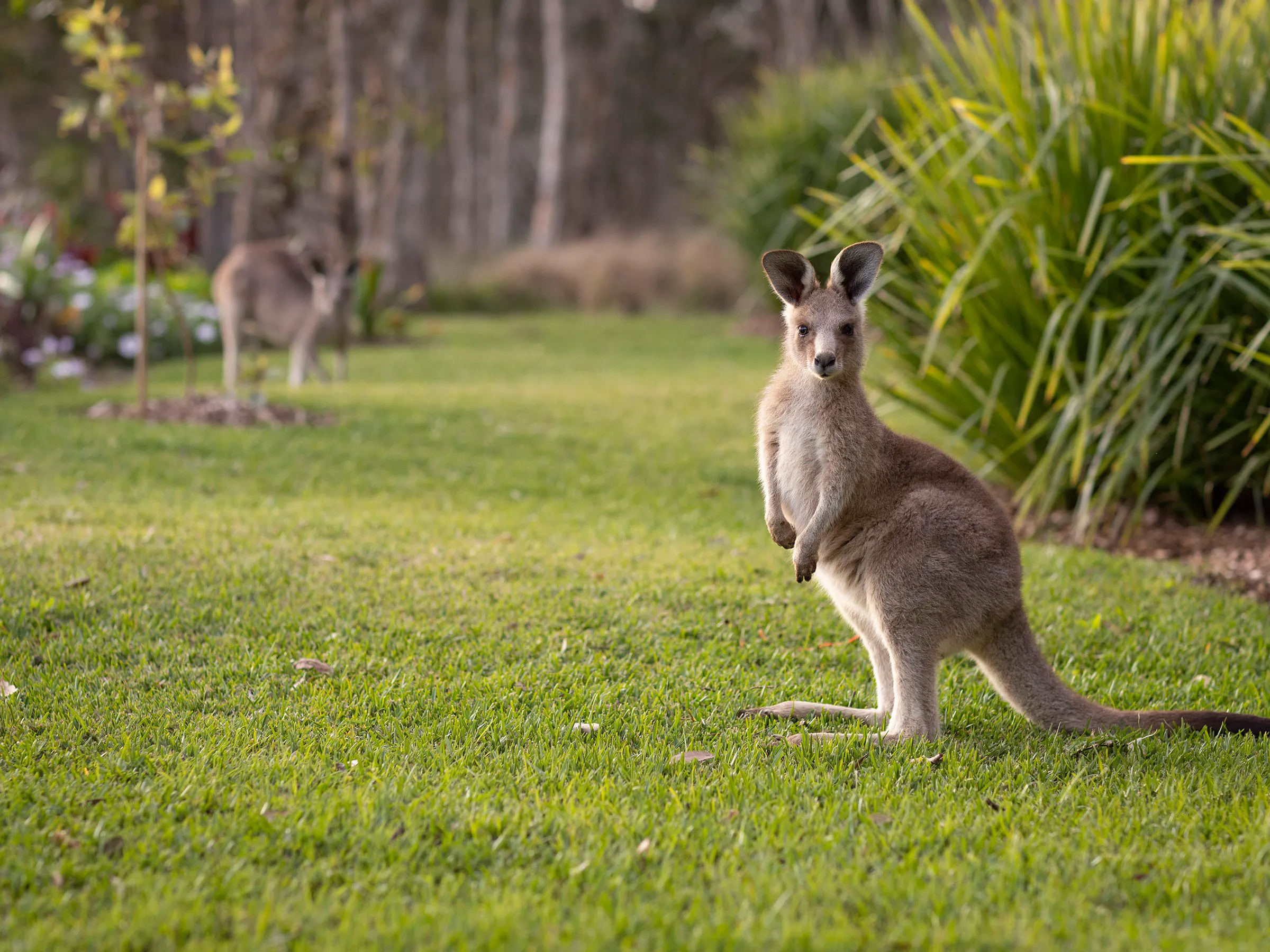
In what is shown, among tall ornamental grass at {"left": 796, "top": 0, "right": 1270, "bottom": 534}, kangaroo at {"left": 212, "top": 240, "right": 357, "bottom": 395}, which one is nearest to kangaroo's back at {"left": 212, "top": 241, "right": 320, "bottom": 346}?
kangaroo at {"left": 212, "top": 240, "right": 357, "bottom": 395}

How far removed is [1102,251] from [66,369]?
27.3ft

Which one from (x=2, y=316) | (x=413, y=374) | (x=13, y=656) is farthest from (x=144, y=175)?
(x=13, y=656)

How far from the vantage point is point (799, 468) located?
11.9ft

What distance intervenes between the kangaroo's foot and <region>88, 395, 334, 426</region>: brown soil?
5.55 meters

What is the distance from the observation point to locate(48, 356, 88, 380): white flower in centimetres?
1019

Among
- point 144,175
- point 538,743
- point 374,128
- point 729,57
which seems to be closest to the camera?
point 538,743

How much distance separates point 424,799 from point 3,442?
18.5 feet

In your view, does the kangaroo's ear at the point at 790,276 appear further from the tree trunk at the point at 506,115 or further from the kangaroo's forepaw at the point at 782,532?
the tree trunk at the point at 506,115

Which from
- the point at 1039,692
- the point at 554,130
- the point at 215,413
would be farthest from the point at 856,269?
the point at 554,130

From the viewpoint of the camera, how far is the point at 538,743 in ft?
11.1

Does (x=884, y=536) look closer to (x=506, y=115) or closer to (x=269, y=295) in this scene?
(x=269, y=295)

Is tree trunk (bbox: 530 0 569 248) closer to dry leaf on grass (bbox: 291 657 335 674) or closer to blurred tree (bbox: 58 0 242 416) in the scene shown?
blurred tree (bbox: 58 0 242 416)

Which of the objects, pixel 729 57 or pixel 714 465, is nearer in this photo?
pixel 714 465

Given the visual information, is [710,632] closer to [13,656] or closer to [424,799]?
[424,799]
